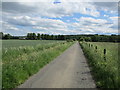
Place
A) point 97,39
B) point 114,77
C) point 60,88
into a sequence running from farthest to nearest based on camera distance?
point 97,39 < point 114,77 < point 60,88

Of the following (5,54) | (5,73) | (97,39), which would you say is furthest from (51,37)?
(5,73)

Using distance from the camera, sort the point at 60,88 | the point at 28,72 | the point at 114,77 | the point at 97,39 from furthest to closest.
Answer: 1. the point at 97,39
2. the point at 28,72
3. the point at 114,77
4. the point at 60,88

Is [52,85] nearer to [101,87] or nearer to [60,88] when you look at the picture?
[60,88]

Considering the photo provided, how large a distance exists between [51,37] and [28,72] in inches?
5459

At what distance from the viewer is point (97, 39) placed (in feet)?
453

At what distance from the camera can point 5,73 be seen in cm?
720

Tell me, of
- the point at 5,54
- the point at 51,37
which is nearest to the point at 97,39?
the point at 51,37

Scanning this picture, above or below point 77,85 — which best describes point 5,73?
above

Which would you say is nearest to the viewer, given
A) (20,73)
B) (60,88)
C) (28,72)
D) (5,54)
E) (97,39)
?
(60,88)

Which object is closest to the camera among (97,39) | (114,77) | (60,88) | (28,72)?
(60,88)

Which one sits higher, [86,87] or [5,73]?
[5,73]

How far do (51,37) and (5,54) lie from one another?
430ft

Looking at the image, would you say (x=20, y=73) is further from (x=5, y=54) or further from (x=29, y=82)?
(x=5, y=54)

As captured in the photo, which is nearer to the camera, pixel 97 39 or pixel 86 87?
pixel 86 87
